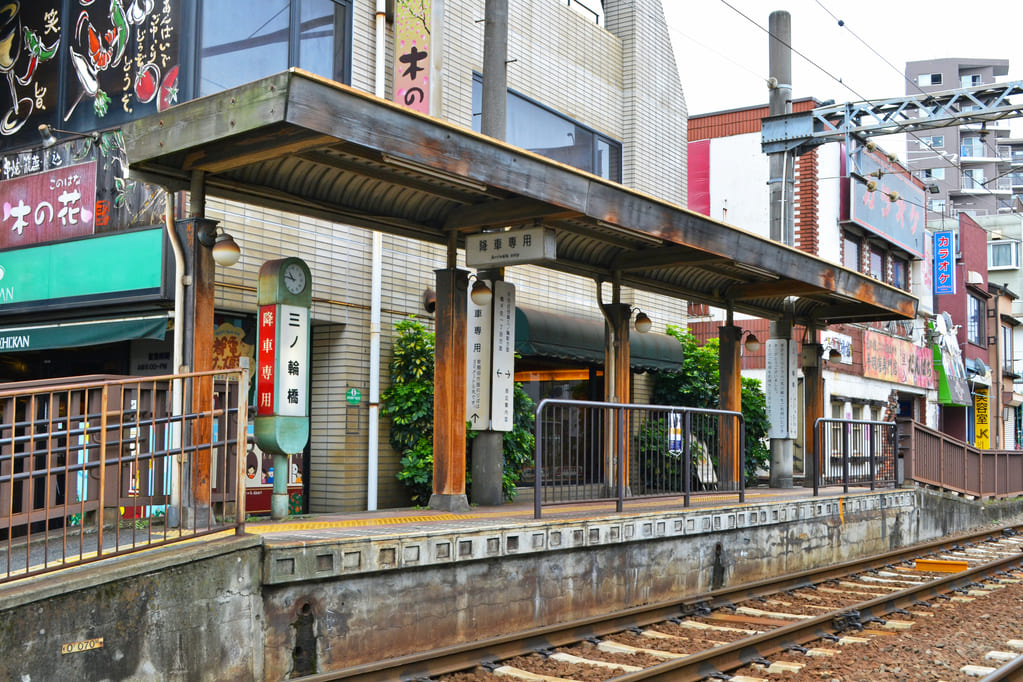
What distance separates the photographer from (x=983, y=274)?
39875 mm

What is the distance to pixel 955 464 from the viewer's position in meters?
20.5

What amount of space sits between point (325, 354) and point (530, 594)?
5390mm

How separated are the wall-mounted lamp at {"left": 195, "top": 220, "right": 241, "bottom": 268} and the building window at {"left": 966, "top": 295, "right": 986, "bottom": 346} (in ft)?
111

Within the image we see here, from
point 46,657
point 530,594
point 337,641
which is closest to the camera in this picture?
point 46,657

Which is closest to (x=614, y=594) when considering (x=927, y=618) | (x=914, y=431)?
(x=927, y=618)

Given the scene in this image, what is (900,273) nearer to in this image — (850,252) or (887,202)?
(887,202)

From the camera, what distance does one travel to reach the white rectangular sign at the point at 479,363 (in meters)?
11.1

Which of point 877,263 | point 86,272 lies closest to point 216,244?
point 86,272

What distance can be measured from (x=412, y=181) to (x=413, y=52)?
13.6 feet

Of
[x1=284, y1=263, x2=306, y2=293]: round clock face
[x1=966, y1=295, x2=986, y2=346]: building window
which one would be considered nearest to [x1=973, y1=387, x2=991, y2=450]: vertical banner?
[x1=966, y1=295, x2=986, y2=346]: building window

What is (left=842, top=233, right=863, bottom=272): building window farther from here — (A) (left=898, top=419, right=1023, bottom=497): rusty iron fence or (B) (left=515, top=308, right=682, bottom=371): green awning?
(B) (left=515, top=308, right=682, bottom=371): green awning

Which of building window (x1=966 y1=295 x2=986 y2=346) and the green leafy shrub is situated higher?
building window (x1=966 y1=295 x2=986 y2=346)

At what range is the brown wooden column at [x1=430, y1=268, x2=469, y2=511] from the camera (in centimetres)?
1057

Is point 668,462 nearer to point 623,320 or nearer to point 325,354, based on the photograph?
point 623,320
